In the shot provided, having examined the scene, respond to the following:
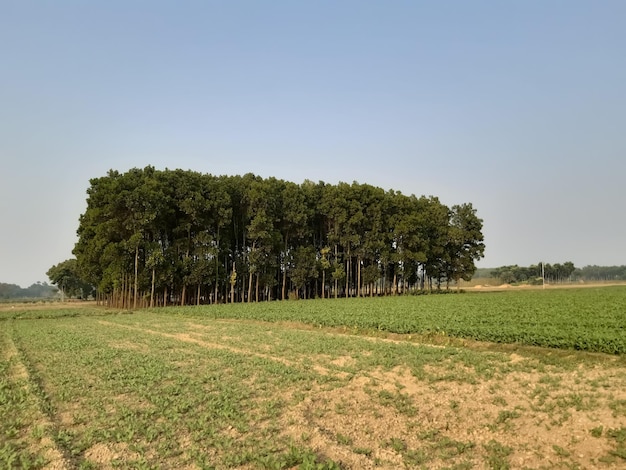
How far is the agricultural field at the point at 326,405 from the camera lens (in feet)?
21.8

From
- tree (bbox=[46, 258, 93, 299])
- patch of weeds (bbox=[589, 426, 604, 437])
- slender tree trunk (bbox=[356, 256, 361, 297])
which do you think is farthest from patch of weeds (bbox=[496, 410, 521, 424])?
tree (bbox=[46, 258, 93, 299])

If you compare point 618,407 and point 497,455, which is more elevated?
point 618,407

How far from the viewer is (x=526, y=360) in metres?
12.8

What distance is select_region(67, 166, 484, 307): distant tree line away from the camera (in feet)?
156

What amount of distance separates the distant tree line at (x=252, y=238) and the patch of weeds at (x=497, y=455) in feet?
142

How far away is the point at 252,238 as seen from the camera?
53.2m

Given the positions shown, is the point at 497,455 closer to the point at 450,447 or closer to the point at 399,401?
the point at 450,447

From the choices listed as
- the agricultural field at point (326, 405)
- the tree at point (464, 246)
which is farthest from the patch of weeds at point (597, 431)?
the tree at point (464, 246)

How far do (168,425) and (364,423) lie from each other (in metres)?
3.53

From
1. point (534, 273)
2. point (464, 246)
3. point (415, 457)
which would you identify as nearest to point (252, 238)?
point (464, 246)

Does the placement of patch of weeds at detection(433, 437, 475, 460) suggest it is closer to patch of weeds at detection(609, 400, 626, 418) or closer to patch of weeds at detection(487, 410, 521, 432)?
patch of weeds at detection(487, 410, 521, 432)

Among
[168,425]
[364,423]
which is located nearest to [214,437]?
[168,425]

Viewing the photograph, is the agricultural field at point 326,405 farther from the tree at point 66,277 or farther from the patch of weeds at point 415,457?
the tree at point 66,277

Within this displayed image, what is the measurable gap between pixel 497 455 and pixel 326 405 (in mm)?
3584
